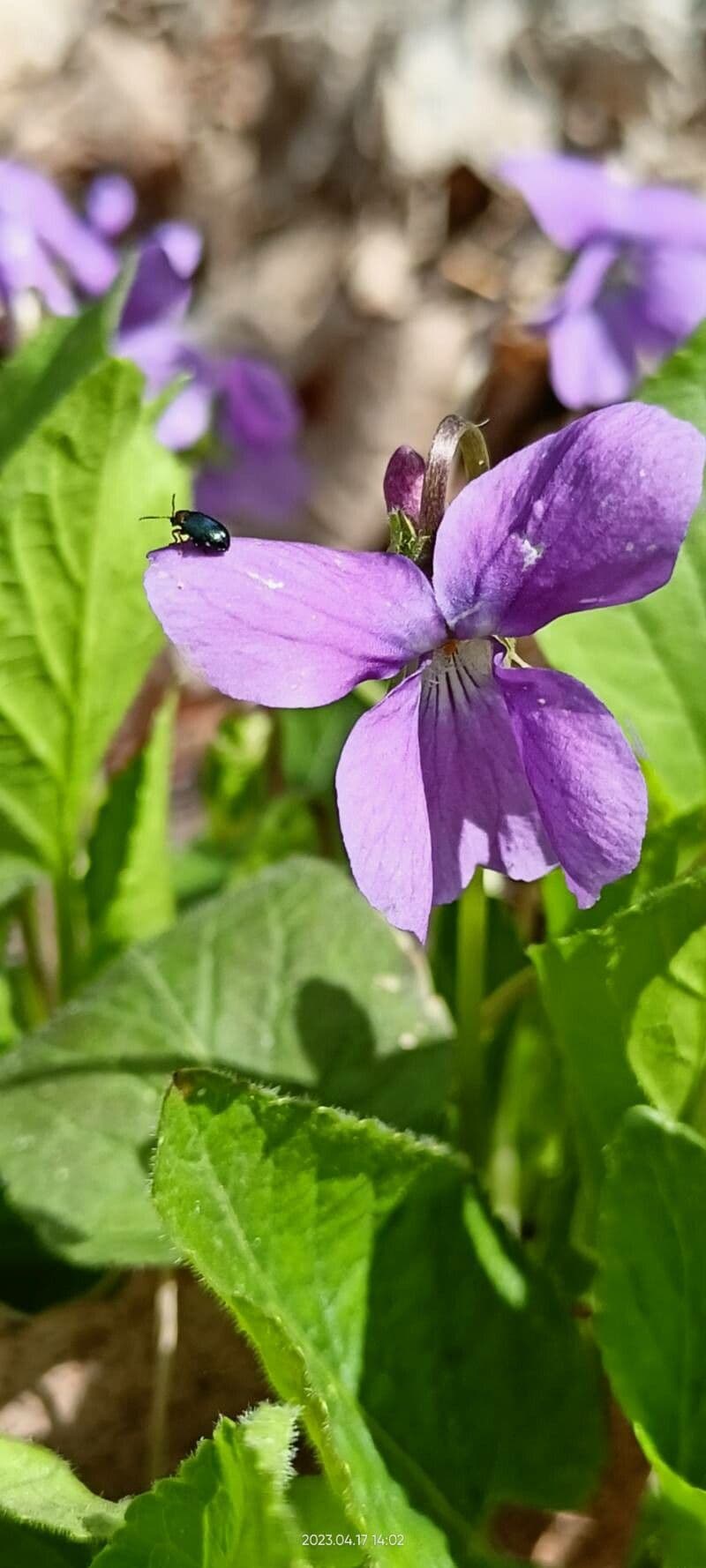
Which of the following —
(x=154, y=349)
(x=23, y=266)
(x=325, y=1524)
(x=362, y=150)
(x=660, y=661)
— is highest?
(x=362, y=150)

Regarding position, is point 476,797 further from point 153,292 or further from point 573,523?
point 153,292

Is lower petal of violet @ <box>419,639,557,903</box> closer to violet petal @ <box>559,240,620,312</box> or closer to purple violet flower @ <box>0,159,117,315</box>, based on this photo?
purple violet flower @ <box>0,159,117,315</box>

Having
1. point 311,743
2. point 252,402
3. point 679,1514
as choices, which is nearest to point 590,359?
point 252,402

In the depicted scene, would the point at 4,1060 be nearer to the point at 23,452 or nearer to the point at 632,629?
the point at 23,452

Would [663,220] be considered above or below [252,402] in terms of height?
above

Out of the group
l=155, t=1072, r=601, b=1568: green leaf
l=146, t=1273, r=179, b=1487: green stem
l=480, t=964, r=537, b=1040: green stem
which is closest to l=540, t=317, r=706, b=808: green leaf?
l=480, t=964, r=537, b=1040: green stem

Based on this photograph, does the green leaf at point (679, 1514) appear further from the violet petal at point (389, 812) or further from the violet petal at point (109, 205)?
the violet petal at point (109, 205)

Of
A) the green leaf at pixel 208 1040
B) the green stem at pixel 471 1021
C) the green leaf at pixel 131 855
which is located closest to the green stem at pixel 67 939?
the green leaf at pixel 131 855
